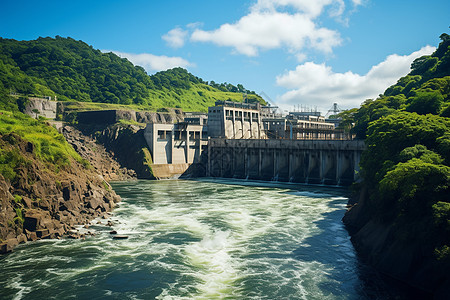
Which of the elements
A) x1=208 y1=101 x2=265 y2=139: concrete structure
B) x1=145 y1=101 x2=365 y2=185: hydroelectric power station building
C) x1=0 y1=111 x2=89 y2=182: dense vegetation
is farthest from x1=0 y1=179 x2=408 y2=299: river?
x1=208 y1=101 x2=265 y2=139: concrete structure

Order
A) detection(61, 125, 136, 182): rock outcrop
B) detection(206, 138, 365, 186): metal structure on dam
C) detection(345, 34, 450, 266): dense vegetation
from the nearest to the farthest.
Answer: detection(345, 34, 450, 266): dense vegetation
detection(206, 138, 365, 186): metal structure on dam
detection(61, 125, 136, 182): rock outcrop

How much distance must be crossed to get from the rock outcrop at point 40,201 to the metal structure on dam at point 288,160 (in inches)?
2189

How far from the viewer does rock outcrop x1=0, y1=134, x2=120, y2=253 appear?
135 ft

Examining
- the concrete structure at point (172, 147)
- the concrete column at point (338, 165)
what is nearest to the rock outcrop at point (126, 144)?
the concrete structure at point (172, 147)

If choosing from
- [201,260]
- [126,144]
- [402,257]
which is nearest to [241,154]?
[126,144]

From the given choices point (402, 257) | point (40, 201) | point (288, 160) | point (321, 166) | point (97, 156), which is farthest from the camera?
point (288, 160)

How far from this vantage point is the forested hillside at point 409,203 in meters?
29.3

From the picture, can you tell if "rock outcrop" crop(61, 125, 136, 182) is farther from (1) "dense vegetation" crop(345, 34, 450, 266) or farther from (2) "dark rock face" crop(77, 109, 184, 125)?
(1) "dense vegetation" crop(345, 34, 450, 266)

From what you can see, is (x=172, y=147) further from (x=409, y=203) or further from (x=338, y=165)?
(x=409, y=203)

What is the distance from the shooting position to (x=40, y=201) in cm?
4612

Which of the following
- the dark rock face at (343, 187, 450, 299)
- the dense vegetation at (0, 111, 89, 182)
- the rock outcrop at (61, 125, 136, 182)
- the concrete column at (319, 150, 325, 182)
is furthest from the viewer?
the rock outcrop at (61, 125, 136, 182)

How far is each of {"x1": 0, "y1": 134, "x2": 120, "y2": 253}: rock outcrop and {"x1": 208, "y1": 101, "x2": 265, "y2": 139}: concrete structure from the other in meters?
69.5

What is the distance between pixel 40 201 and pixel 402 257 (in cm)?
4125

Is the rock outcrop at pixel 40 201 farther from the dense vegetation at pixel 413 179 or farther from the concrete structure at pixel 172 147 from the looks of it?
the concrete structure at pixel 172 147
